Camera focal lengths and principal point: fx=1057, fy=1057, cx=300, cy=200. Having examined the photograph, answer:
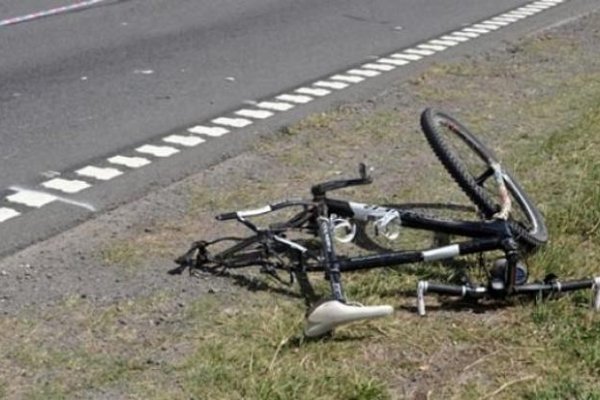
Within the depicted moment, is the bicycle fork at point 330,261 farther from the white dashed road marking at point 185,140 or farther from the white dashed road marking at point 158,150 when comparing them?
the white dashed road marking at point 185,140

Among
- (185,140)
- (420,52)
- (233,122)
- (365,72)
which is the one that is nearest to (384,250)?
(185,140)

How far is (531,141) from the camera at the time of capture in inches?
274

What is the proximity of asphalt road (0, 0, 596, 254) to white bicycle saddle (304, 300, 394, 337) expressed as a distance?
1.92 meters

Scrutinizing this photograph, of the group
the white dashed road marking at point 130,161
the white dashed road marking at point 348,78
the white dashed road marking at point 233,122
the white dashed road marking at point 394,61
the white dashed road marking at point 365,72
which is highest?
the white dashed road marking at point 130,161

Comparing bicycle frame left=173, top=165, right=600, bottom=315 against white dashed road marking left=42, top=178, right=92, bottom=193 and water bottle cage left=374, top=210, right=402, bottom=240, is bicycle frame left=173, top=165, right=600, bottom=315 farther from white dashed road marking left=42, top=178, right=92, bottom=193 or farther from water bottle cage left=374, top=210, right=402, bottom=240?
white dashed road marking left=42, top=178, right=92, bottom=193

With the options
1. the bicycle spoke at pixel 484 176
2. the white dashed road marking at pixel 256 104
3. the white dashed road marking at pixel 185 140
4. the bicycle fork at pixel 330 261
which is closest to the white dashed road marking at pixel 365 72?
the white dashed road marking at pixel 256 104

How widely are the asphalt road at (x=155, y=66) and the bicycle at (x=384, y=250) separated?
1.34m

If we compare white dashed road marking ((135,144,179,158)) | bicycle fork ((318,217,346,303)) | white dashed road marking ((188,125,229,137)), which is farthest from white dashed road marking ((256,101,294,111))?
bicycle fork ((318,217,346,303))

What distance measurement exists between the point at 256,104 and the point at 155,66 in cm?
173

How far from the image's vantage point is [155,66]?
966 cm

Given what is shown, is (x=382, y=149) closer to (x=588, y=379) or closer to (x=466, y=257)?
(x=466, y=257)

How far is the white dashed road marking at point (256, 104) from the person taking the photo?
606 centimetres

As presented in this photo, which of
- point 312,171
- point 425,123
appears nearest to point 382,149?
point 312,171

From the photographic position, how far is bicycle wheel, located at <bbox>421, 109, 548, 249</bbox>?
4842mm
